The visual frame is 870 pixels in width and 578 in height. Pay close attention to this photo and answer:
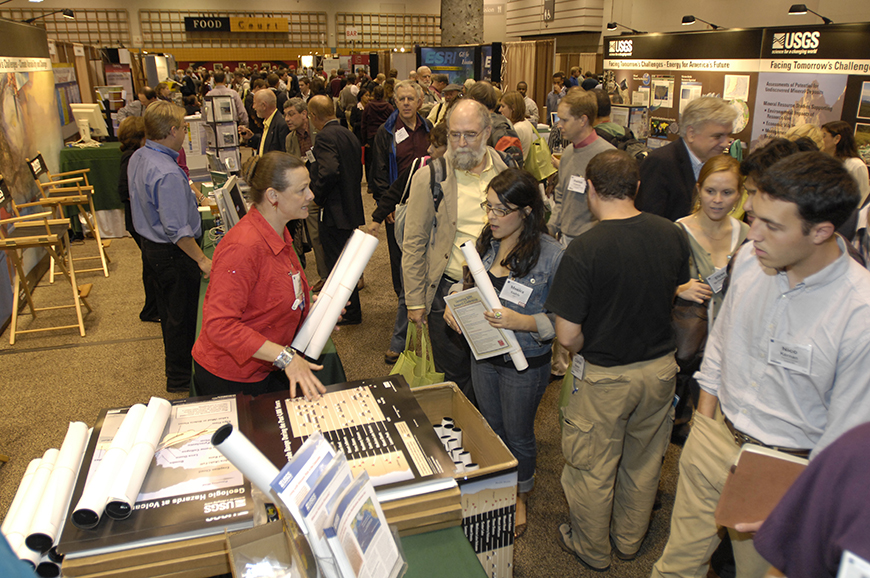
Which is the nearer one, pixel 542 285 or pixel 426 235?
pixel 542 285

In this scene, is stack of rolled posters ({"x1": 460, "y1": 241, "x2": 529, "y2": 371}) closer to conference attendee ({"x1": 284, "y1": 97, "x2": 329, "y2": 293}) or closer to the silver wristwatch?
the silver wristwatch

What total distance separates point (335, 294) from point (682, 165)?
1.89 metres

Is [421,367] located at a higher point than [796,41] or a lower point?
lower

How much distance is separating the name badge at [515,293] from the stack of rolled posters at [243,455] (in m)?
1.22

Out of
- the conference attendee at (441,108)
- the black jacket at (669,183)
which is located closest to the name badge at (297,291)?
the black jacket at (669,183)

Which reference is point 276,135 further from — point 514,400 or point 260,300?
point 514,400

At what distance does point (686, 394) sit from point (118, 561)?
2.59 meters

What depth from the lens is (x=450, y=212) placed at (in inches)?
96.5

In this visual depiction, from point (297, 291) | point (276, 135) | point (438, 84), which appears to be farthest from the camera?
point (438, 84)

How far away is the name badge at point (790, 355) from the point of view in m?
1.35

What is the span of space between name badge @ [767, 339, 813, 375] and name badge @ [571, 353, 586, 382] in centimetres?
67

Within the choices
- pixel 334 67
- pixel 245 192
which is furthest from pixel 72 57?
pixel 334 67

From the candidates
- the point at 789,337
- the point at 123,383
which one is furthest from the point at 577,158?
the point at 123,383

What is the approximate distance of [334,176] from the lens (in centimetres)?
407
